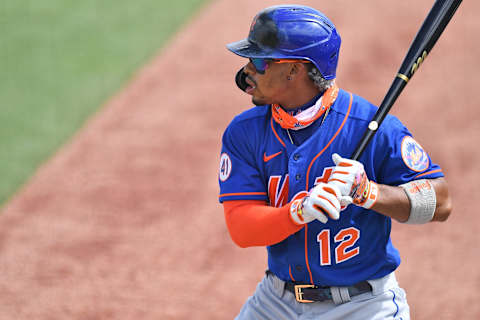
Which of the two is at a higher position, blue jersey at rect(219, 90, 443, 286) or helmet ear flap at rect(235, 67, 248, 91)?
helmet ear flap at rect(235, 67, 248, 91)

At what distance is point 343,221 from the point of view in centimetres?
286

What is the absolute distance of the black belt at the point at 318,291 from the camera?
2934mm

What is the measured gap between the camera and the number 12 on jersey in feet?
9.43

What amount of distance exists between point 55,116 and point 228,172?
5064mm

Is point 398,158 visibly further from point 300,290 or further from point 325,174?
point 300,290

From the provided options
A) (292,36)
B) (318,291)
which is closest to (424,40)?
(292,36)

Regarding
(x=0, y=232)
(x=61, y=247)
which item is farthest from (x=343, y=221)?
(x=0, y=232)

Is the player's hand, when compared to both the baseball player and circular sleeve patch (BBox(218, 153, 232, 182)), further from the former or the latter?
circular sleeve patch (BBox(218, 153, 232, 182))

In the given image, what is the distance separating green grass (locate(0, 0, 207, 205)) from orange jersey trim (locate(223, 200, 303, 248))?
13.3ft

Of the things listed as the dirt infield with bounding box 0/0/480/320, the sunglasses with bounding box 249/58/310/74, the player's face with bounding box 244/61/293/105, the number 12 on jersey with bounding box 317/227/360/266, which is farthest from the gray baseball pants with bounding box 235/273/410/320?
the dirt infield with bounding box 0/0/480/320

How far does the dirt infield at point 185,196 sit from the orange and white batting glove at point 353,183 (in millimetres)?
2585

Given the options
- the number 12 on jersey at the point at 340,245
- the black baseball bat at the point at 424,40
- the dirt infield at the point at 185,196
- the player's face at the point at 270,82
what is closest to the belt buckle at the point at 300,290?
the number 12 on jersey at the point at 340,245

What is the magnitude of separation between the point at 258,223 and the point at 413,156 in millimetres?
709

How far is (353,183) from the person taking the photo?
101 inches
